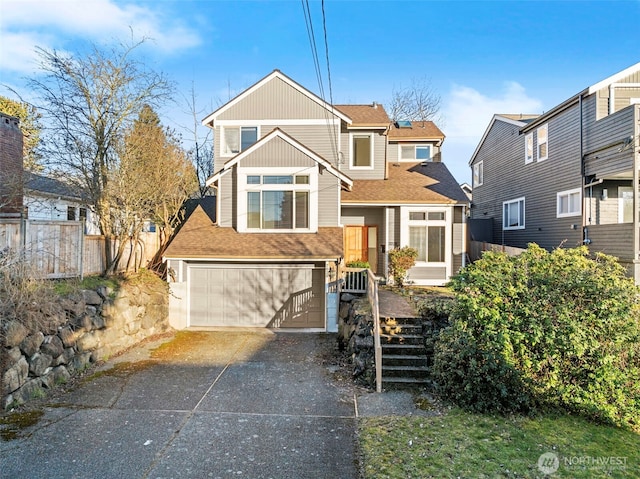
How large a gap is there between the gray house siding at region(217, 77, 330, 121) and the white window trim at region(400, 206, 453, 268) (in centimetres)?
501

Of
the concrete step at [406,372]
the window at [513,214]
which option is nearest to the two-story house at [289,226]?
the window at [513,214]

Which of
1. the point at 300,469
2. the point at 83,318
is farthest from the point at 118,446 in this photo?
the point at 83,318

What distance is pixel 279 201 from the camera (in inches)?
518

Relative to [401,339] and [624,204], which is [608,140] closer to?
[624,204]

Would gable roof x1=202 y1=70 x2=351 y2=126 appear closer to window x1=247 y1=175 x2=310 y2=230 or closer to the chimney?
window x1=247 y1=175 x2=310 y2=230

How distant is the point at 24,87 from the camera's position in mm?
10609

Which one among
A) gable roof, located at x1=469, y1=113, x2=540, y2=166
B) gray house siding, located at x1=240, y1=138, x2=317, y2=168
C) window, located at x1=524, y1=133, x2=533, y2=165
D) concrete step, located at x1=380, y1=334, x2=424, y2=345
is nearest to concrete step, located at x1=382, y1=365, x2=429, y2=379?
concrete step, located at x1=380, y1=334, x2=424, y2=345

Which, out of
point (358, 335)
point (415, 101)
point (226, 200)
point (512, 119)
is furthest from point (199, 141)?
point (358, 335)

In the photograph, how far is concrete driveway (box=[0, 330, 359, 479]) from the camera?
4.74 meters

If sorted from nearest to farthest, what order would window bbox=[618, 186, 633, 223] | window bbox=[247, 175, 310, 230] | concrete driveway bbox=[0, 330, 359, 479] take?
concrete driveway bbox=[0, 330, 359, 479] < window bbox=[618, 186, 633, 223] < window bbox=[247, 175, 310, 230]

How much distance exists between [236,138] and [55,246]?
7.68 m

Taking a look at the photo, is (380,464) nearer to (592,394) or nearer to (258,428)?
(258,428)

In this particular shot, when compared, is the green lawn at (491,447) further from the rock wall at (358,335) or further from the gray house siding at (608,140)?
the gray house siding at (608,140)

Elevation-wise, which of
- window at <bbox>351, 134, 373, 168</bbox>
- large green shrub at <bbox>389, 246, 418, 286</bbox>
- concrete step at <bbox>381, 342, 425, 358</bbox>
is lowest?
concrete step at <bbox>381, 342, 425, 358</bbox>
